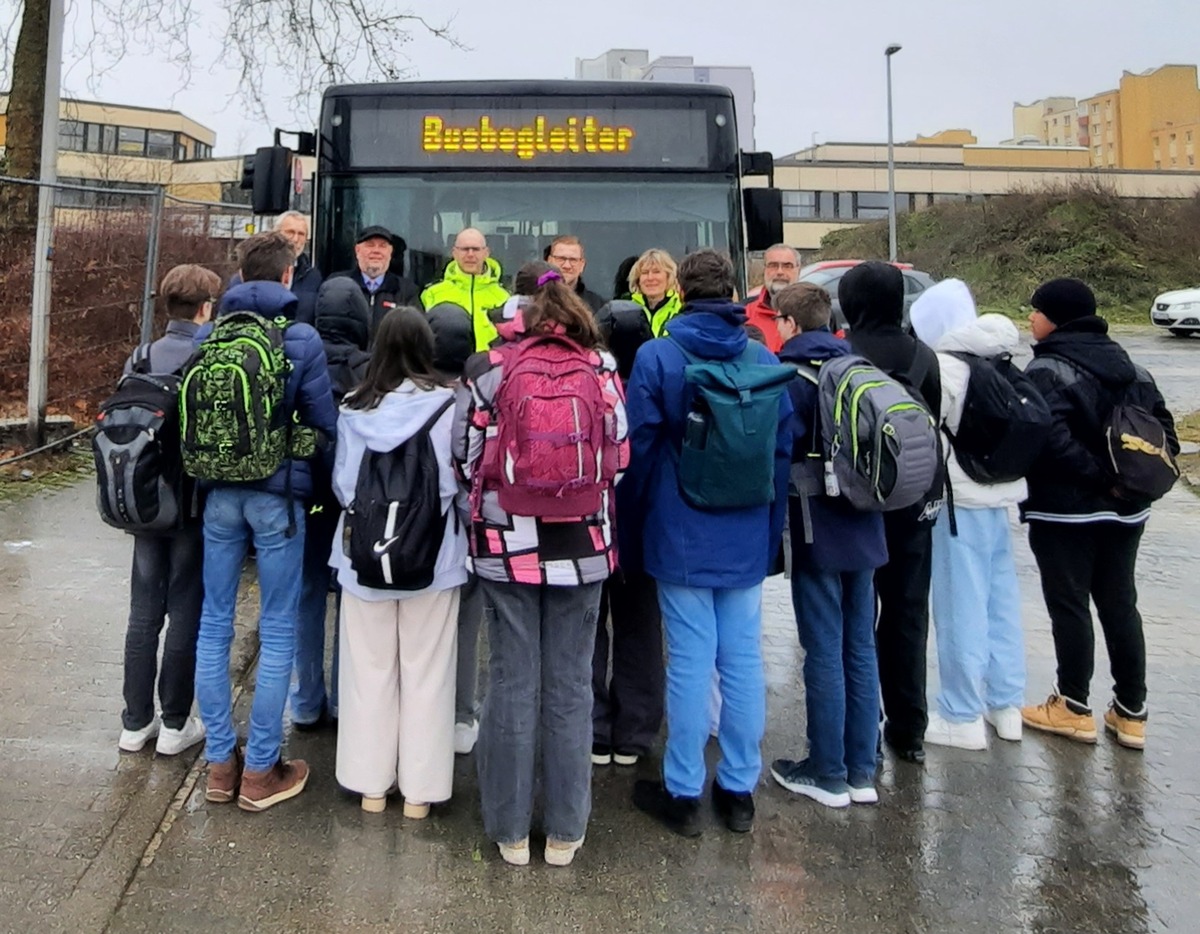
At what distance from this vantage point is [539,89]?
5.82m

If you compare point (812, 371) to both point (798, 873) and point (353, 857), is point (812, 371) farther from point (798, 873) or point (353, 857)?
point (353, 857)

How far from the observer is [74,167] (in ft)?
122

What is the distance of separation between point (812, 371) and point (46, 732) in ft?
11.0

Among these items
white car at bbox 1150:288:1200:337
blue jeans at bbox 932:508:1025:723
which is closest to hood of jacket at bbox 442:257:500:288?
blue jeans at bbox 932:508:1025:723

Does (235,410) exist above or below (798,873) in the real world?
above

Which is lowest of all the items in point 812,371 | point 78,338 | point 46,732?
point 46,732

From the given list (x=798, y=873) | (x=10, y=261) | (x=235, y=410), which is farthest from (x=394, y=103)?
(x=10, y=261)

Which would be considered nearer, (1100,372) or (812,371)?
(812,371)

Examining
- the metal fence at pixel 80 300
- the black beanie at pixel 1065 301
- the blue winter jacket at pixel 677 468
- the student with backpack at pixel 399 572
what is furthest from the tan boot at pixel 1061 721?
the metal fence at pixel 80 300

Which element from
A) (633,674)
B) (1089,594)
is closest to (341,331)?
(633,674)

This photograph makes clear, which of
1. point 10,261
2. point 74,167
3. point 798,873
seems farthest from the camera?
point 74,167

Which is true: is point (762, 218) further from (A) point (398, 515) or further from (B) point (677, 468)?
(A) point (398, 515)

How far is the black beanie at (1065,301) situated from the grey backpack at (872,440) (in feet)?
3.58

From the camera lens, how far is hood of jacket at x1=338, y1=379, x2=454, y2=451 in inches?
122
